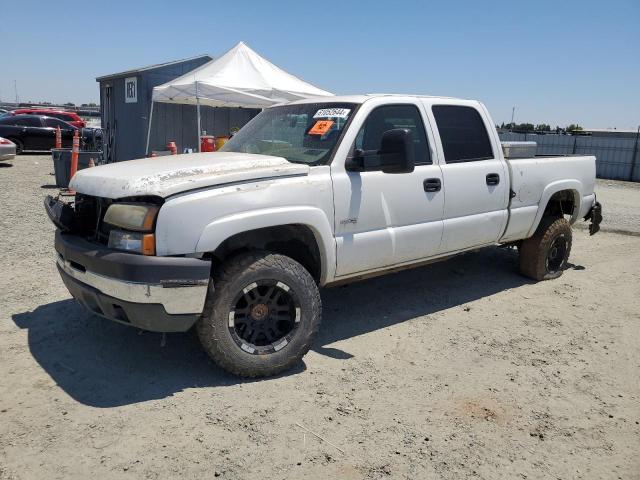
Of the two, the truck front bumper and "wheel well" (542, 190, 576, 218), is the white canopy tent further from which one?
the truck front bumper

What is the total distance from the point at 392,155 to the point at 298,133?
2.83ft

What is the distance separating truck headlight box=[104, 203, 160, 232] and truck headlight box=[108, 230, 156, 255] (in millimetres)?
36

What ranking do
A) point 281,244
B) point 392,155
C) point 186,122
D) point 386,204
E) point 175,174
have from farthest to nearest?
point 186,122 < point 386,204 < point 281,244 < point 392,155 < point 175,174

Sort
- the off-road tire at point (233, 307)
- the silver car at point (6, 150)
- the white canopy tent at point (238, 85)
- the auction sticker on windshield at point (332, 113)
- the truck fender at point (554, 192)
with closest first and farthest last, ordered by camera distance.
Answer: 1. the off-road tire at point (233, 307)
2. the auction sticker on windshield at point (332, 113)
3. the truck fender at point (554, 192)
4. the white canopy tent at point (238, 85)
5. the silver car at point (6, 150)

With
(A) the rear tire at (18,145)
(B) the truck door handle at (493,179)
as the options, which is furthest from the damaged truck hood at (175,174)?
(A) the rear tire at (18,145)

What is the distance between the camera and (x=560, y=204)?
6.08 metres

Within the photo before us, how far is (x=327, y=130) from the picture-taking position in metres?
4.03

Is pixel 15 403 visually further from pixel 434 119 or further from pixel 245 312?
pixel 434 119

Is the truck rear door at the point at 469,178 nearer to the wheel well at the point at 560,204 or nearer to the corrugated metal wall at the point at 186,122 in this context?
the wheel well at the point at 560,204

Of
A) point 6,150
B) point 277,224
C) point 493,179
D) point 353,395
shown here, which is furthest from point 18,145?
point 353,395

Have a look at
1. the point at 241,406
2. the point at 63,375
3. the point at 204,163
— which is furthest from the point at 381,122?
the point at 63,375

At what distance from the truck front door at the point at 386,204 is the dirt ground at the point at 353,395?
2.34 feet

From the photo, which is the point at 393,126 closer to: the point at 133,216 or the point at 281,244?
the point at 281,244

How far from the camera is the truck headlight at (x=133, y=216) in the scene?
3080mm
